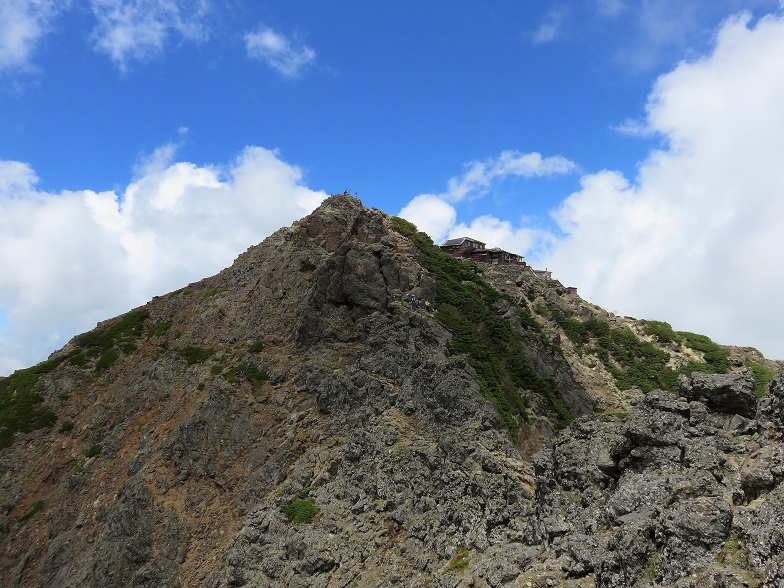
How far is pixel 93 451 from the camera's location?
139 feet

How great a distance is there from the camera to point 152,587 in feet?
104

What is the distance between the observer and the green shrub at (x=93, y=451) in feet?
139

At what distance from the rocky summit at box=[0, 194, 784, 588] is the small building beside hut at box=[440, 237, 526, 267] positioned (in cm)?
2999

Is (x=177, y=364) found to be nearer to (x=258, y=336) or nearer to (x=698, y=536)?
(x=258, y=336)

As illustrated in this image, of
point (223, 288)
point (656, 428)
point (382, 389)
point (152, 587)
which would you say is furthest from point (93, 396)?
point (656, 428)

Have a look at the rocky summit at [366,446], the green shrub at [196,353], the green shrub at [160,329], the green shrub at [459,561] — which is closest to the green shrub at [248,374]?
the rocky summit at [366,446]

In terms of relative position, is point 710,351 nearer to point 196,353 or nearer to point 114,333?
point 196,353

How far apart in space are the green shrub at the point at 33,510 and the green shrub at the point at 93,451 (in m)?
4.39

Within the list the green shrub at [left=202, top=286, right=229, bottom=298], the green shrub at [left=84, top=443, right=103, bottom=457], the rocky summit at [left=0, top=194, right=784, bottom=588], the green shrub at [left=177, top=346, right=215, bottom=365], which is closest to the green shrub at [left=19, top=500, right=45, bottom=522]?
the rocky summit at [left=0, top=194, right=784, bottom=588]

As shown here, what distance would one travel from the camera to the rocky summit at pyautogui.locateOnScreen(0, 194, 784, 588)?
53.3 feet

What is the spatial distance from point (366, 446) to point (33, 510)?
2768 cm

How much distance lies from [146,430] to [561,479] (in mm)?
33789

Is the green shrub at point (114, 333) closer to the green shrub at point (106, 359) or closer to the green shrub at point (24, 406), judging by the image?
the green shrub at point (106, 359)

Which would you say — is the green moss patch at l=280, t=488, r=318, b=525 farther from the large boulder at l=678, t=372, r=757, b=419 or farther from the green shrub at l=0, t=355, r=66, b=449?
the green shrub at l=0, t=355, r=66, b=449
